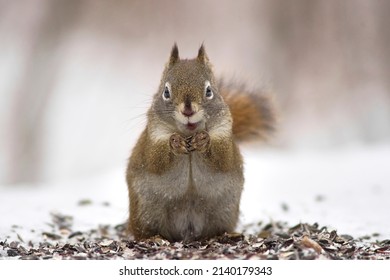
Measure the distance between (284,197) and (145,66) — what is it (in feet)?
11.9

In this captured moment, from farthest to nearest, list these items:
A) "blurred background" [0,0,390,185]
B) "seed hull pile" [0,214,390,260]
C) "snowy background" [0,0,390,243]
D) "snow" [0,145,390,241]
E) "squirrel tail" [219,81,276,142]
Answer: "blurred background" [0,0,390,185] < "snowy background" [0,0,390,243] < "snow" [0,145,390,241] < "squirrel tail" [219,81,276,142] < "seed hull pile" [0,214,390,260]

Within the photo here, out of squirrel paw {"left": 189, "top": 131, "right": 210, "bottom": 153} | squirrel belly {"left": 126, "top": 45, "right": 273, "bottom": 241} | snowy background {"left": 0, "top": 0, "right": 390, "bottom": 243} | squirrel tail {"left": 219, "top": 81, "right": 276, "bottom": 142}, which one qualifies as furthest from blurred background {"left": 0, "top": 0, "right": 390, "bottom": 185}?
squirrel paw {"left": 189, "top": 131, "right": 210, "bottom": 153}

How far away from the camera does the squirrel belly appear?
3611 millimetres

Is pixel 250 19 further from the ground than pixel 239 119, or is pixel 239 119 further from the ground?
pixel 250 19

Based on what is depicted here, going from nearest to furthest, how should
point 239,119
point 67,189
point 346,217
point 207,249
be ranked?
point 207,249, point 239,119, point 346,217, point 67,189

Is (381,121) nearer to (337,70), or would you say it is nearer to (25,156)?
(337,70)

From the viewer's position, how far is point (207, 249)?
11.7 feet

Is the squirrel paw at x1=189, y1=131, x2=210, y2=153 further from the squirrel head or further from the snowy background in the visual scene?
the snowy background

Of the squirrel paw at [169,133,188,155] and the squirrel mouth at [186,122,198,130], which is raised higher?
the squirrel mouth at [186,122,198,130]

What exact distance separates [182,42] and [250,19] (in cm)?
99

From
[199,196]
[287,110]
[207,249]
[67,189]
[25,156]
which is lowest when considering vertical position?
[207,249]

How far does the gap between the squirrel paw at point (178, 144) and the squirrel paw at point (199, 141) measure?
1.4 inches

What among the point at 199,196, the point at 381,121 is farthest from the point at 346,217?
the point at 381,121

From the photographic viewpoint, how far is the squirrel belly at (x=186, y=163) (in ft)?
11.8
